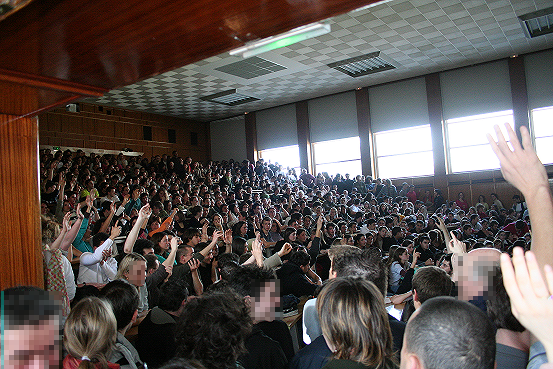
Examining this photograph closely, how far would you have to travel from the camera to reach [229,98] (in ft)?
52.4

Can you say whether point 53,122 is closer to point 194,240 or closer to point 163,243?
A: point 194,240

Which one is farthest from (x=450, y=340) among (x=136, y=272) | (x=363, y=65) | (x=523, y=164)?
(x=363, y=65)

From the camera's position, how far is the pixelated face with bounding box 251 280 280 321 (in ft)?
8.32

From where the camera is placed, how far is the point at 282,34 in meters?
1.76

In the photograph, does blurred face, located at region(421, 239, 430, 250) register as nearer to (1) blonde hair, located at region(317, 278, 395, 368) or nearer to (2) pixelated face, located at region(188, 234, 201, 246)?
(2) pixelated face, located at region(188, 234, 201, 246)

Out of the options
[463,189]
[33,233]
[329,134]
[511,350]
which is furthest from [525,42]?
[33,233]

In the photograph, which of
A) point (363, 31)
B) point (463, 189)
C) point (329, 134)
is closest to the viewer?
point (363, 31)

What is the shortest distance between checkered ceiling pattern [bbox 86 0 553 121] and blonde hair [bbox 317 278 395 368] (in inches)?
293

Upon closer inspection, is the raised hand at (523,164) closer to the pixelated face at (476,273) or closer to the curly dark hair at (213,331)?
the pixelated face at (476,273)

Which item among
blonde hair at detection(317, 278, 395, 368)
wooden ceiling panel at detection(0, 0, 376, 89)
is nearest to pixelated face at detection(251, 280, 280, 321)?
blonde hair at detection(317, 278, 395, 368)

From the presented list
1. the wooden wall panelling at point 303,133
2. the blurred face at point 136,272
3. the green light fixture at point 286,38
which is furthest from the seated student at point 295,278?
the wooden wall panelling at point 303,133

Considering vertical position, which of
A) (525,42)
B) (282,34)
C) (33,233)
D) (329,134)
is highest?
(525,42)

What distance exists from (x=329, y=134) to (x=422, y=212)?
18.9 ft

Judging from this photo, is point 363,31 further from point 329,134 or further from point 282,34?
point 282,34
